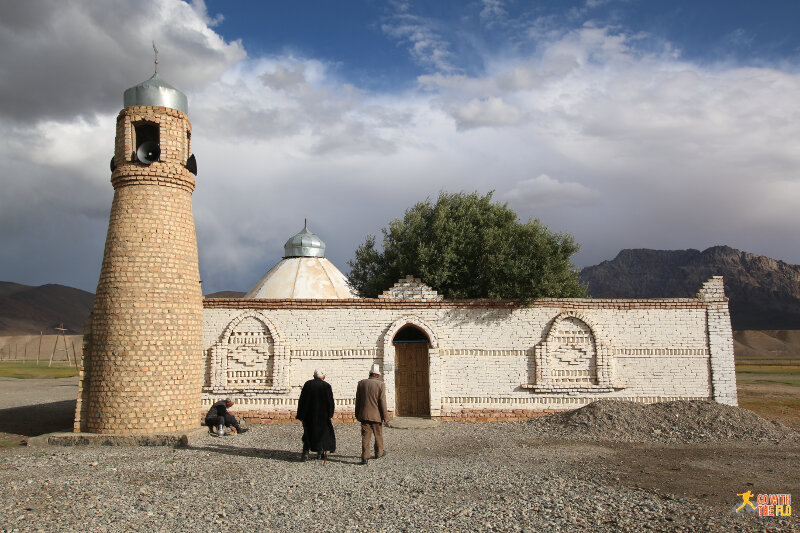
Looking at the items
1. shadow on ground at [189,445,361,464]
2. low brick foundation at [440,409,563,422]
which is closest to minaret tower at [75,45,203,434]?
shadow on ground at [189,445,361,464]

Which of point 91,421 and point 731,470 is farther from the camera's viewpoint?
point 91,421

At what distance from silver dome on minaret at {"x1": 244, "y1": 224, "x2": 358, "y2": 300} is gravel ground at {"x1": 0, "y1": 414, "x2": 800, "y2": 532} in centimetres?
1021

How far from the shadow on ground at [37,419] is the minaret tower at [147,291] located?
211cm

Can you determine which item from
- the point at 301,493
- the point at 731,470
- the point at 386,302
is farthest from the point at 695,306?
the point at 301,493

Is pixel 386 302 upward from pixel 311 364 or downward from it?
upward

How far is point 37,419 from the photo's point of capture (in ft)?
50.2

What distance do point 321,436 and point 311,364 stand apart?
463 centimetres

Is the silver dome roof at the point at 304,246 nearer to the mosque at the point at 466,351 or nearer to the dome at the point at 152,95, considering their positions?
the mosque at the point at 466,351

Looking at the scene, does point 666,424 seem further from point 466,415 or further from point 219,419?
point 219,419

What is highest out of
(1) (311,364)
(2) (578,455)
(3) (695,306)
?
(3) (695,306)

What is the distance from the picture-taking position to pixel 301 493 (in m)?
7.02

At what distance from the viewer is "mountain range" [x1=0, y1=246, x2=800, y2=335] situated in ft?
352

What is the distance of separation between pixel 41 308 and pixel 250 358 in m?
125

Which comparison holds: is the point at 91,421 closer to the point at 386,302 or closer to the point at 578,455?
the point at 386,302
